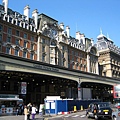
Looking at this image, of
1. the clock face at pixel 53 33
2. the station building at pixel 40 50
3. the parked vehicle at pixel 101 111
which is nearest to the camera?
the parked vehicle at pixel 101 111

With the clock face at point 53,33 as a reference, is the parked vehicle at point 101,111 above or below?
below

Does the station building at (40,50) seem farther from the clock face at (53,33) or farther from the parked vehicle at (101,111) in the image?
the parked vehicle at (101,111)

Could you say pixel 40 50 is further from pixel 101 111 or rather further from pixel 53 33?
pixel 101 111

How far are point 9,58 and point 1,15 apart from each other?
22.2 metres

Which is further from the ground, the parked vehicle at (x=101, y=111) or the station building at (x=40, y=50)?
the station building at (x=40, y=50)

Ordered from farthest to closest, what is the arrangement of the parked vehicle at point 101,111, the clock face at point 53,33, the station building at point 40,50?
the clock face at point 53,33 → the station building at point 40,50 → the parked vehicle at point 101,111

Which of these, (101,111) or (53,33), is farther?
(53,33)

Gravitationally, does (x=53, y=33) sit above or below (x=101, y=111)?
above

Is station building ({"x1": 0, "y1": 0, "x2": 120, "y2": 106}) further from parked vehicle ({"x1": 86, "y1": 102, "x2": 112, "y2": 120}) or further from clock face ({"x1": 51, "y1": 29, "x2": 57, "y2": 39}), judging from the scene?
parked vehicle ({"x1": 86, "y1": 102, "x2": 112, "y2": 120})

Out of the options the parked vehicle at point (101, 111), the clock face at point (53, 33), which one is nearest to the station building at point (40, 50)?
the clock face at point (53, 33)

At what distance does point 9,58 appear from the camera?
1172 inches

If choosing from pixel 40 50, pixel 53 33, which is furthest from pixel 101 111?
pixel 53 33

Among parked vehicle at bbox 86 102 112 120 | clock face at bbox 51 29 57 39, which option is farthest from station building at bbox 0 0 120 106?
parked vehicle at bbox 86 102 112 120

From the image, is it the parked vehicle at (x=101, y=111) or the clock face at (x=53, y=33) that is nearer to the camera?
the parked vehicle at (x=101, y=111)
